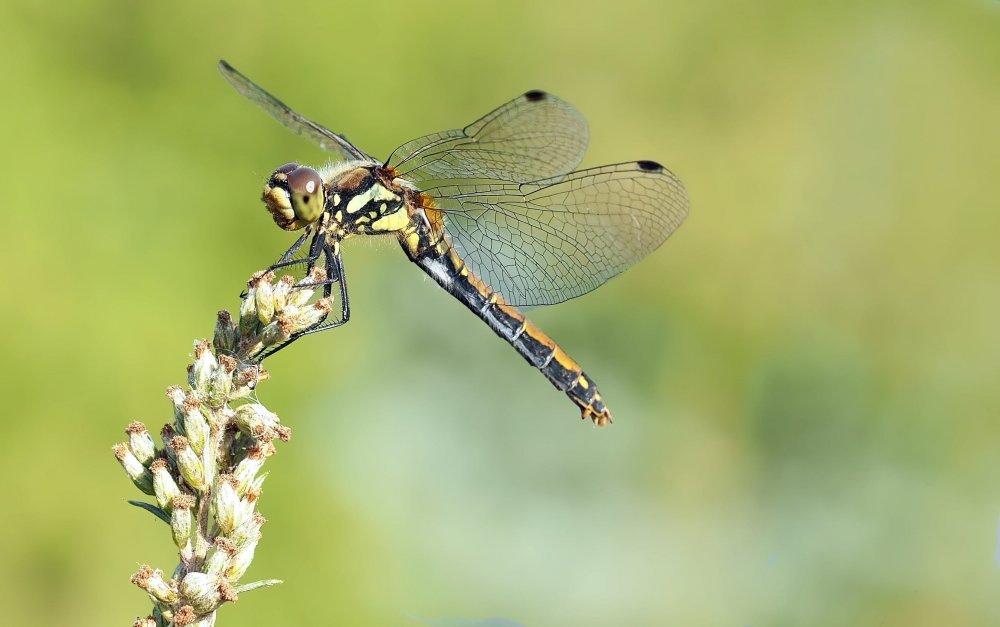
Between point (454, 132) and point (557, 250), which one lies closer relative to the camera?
point (454, 132)

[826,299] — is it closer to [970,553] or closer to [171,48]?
[970,553]

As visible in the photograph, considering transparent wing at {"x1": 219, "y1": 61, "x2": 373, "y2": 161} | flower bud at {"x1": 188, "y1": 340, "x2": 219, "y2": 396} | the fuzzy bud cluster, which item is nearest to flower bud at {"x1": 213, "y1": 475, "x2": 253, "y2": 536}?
the fuzzy bud cluster

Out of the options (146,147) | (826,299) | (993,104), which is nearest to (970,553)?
(826,299)

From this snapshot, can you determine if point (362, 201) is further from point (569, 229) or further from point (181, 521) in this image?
point (181, 521)

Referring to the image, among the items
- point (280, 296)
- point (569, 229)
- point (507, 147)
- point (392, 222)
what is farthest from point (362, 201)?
point (280, 296)

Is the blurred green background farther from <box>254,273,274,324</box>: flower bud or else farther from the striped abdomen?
<box>254,273,274,324</box>: flower bud

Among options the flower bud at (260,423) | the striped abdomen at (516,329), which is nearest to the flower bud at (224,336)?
the flower bud at (260,423)

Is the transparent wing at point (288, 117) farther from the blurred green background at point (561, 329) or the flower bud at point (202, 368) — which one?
the flower bud at point (202, 368)
